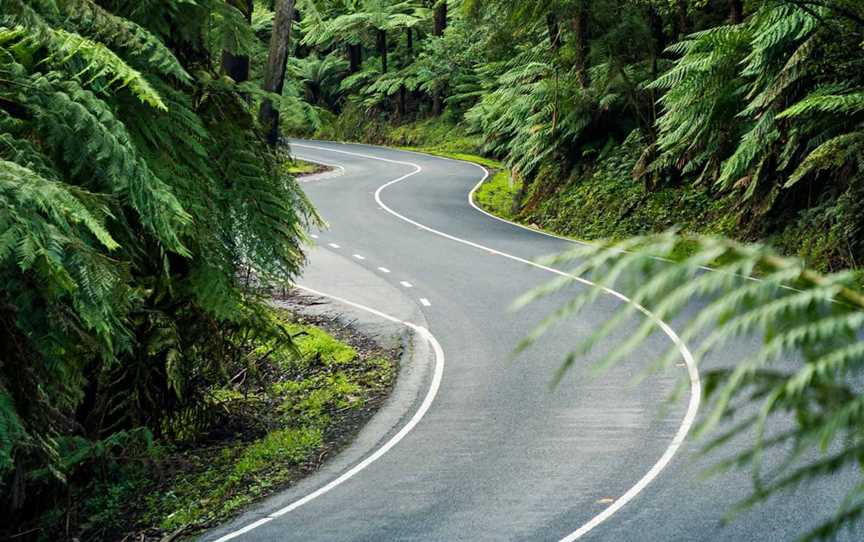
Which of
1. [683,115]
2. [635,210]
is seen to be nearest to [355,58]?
[635,210]

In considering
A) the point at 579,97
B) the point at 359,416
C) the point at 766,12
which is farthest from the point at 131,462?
the point at 579,97

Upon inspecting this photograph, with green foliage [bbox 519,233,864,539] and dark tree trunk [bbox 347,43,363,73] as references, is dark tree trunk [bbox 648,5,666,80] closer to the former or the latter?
green foliage [bbox 519,233,864,539]

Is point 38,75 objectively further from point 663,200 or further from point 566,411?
point 663,200

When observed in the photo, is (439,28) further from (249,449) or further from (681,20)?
(249,449)

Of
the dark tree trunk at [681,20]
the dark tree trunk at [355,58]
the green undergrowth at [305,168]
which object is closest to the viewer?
the dark tree trunk at [681,20]

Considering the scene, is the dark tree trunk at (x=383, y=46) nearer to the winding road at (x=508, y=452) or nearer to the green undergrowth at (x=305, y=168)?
the green undergrowth at (x=305, y=168)

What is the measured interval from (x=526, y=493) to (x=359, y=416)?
426cm

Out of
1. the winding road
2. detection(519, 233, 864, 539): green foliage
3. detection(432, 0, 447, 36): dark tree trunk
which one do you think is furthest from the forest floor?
detection(432, 0, 447, 36): dark tree trunk

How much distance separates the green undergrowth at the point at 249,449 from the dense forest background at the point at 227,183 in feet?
0.36

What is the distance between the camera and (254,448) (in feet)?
43.1

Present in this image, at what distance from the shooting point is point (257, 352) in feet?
56.9

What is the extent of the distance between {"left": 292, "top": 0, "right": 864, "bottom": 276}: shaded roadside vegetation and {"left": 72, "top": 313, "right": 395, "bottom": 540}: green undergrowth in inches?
161

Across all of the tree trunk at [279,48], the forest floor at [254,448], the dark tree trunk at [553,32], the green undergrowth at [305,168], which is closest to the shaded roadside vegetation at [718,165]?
the dark tree trunk at [553,32]

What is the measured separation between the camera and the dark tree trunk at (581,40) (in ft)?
92.4
